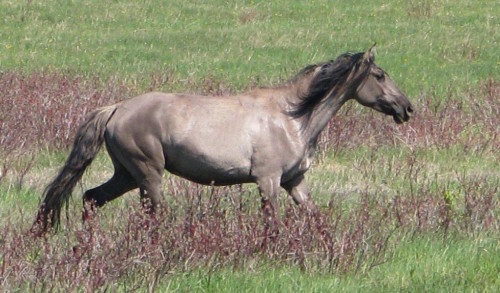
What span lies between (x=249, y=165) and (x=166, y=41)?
43.8ft

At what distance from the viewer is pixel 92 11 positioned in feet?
78.7

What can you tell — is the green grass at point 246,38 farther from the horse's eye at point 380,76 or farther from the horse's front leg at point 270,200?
the horse's front leg at point 270,200

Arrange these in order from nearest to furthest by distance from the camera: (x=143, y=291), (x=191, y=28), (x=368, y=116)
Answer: (x=143, y=291) → (x=368, y=116) → (x=191, y=28)

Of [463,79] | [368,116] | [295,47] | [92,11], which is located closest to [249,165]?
[368,116]

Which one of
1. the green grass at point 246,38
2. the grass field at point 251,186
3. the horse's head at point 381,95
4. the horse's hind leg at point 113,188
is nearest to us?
the grass field at point 251,186

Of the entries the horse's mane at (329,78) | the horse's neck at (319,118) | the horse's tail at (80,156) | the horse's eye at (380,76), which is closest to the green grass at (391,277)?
the horse's neck at (319,118)

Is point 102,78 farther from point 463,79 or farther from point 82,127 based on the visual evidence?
point 82,127

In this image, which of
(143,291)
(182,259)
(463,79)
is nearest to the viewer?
(143,291)

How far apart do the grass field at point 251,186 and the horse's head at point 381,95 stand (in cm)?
70

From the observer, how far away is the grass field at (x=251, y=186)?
21.7 ft

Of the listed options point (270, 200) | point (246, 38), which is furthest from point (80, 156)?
point (246, 38)

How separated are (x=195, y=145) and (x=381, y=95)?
1.71 metres

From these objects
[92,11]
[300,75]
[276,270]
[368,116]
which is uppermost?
[300,75]

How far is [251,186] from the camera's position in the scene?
10039 millimetres
